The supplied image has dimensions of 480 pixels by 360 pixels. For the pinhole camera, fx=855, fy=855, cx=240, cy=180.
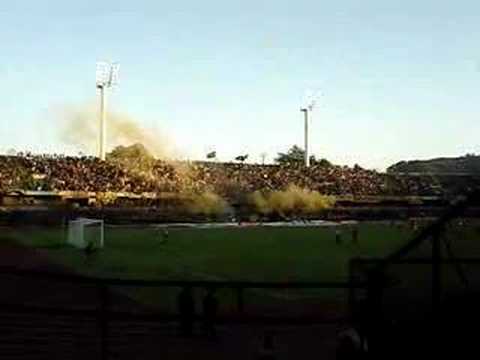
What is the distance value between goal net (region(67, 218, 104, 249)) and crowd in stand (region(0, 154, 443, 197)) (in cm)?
2838

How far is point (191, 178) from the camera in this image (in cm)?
8838

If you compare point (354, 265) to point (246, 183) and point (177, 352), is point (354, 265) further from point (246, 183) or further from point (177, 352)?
point (246, 183)

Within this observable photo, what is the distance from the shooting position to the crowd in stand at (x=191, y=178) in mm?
74312

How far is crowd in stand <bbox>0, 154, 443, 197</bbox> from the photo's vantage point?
74.3 metres

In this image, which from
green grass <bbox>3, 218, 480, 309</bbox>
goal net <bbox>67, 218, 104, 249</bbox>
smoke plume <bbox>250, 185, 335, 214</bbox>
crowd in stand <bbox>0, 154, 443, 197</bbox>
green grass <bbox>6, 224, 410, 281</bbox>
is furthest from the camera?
crowd in stand <bbox>0, 154, 443, 197</bbox>

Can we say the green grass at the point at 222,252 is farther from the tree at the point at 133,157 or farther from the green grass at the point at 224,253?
the tree at the point at 133,157

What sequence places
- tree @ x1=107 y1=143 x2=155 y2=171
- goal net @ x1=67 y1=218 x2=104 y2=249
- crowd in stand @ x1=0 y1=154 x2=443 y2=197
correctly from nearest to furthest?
goal net @ x1=67 y1=218 x2=104 y2=249, crowd in stand @ x1=0 y1=154 x2=443 y2=197, tree @ x1=107 y1=143 x2=155 y2=171

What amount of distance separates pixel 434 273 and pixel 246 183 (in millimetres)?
81133

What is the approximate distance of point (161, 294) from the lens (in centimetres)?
1812

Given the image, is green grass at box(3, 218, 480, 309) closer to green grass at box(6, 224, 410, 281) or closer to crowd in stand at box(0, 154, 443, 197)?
green grass at box(6, 224, 410, 281)

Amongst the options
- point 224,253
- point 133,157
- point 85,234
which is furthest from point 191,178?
point 224,253

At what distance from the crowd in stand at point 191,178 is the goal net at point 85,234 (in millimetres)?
28377

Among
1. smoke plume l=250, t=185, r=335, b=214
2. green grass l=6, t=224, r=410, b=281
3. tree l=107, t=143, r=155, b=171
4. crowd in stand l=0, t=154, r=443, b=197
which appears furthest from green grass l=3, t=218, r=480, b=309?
tree l=107, t=143, r=155, b=171

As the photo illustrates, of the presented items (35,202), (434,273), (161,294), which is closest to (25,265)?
(161,294)
